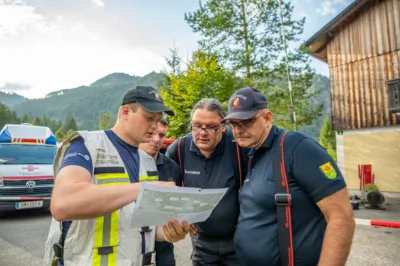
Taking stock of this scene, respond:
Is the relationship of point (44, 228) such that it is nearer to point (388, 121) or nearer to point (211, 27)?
point (388, 121)

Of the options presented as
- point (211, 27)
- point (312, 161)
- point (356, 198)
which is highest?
point (211, 27)

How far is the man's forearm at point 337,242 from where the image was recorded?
167cm

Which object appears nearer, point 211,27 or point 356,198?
point 356,198

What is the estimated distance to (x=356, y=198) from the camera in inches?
436

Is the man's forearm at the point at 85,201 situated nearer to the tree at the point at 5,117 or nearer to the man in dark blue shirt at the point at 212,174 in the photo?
the man in dark blue shirt at the point at 212,174

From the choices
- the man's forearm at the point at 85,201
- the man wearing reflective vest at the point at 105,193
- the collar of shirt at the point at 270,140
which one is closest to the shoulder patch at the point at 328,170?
the collar of shirt at the point at 270,140

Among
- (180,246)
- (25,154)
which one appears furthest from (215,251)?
(25,154)

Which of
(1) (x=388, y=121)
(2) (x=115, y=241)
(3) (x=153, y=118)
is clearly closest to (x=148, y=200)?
(2) (x=115, y=241)

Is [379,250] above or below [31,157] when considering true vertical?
below

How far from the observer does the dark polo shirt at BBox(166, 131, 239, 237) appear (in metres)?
2.51

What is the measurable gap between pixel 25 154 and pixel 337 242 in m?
10.6

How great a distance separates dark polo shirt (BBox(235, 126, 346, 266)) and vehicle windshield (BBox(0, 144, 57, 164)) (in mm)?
9711

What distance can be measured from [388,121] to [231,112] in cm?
1403

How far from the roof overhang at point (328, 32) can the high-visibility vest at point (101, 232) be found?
16658 millimetres
